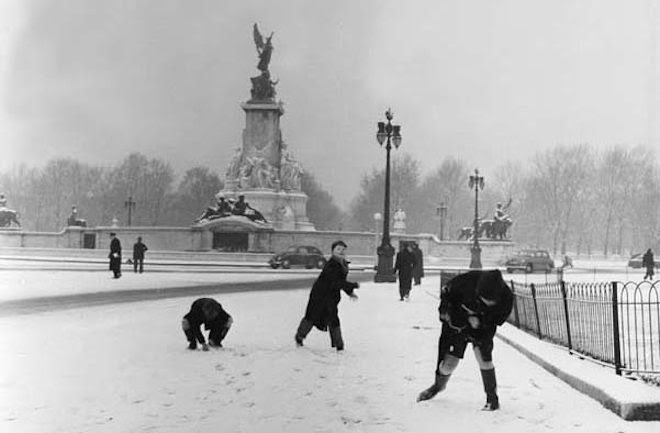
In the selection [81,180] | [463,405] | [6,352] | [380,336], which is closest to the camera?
[463,405]

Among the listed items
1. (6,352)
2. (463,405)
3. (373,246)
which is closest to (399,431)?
(463,405)

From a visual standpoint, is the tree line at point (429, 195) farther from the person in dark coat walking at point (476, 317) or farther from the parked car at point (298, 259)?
the person in dark coat walking at point (476, 317)

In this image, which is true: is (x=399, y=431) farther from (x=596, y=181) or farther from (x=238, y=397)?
(x=596, y=181)

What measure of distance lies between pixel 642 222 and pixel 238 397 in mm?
83569

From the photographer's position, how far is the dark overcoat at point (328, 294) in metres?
11.4

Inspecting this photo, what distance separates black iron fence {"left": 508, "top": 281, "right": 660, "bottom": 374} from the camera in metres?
10.3

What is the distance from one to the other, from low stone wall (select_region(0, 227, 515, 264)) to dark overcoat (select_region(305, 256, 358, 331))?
4266 cm

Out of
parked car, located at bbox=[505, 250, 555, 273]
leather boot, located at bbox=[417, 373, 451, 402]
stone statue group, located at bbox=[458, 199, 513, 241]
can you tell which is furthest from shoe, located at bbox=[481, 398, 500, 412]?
stone statue group, located at bbox=[458, 199, 513, 241]

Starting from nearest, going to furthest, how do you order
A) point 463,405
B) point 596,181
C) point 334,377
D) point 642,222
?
point 463,405 < point 334,377 < point 642,222 < point 596,181

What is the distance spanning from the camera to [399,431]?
657 cm

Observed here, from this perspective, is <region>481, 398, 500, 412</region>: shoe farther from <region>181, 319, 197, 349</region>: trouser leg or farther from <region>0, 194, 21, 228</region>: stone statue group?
<region>0, 194, 21, 228</region>: stone statue group

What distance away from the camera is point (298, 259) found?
45.5m

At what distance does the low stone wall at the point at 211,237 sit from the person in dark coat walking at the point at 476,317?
46339 millimetres

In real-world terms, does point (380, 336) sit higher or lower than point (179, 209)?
lower
